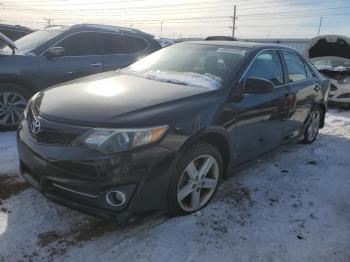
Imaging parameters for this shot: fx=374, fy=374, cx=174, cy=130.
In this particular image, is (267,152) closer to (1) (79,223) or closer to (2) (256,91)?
(2) (256,91)

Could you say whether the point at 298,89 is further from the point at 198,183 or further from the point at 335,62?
the point at 335,62

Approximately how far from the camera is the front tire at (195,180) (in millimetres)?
3100

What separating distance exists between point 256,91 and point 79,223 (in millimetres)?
2090

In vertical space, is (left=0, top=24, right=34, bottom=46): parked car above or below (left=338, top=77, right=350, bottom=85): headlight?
above

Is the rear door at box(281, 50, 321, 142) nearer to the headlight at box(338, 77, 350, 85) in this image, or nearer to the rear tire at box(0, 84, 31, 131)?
the rear tire at box(0, 84, 31, 131)

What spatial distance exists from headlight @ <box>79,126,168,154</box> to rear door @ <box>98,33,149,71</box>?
4.13 m

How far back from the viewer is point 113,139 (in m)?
2.73

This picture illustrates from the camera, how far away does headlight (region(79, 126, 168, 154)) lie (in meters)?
2.71

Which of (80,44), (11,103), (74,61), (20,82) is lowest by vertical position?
(11,103)

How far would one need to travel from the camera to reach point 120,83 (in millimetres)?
3717

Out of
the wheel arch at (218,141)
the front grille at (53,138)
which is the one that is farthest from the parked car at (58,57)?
the wheel arch at (218,141)

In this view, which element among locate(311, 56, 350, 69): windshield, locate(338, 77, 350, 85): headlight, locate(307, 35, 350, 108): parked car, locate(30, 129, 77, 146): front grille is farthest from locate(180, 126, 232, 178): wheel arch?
locate(311, 56, 350, 69): windshield

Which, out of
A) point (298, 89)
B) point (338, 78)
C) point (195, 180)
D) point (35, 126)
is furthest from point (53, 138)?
point (338, 78)

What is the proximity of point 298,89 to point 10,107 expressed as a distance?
165 inches
